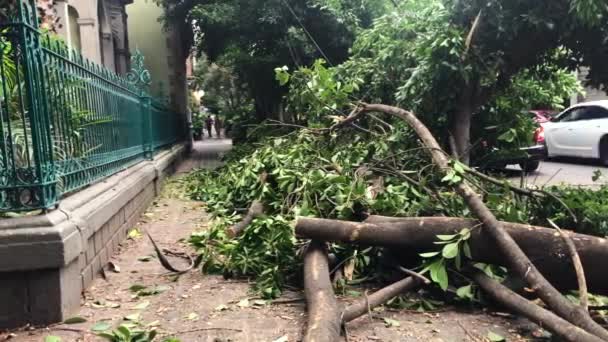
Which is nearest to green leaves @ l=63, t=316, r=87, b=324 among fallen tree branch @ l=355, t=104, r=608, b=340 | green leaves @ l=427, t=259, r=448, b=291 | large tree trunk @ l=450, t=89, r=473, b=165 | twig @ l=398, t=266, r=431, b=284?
twig @ l=398, t=266, r=431, b=284

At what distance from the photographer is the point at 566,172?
11422 millimetres

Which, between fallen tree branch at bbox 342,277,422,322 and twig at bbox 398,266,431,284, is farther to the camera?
twig at bbox 398,266,431,284

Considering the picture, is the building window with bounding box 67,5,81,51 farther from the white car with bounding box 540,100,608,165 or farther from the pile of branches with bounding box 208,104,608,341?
the pile of branches with bounding box 208,104,608,341

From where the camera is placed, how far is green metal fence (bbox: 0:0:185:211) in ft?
10.5

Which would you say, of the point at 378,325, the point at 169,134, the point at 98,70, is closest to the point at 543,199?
the point at 378,325

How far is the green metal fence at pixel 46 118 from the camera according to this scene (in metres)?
3.20

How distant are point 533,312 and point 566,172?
964 cm

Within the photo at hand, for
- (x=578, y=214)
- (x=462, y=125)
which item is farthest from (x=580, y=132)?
(x=578, y=214)

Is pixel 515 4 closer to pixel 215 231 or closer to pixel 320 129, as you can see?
pixel 320 129

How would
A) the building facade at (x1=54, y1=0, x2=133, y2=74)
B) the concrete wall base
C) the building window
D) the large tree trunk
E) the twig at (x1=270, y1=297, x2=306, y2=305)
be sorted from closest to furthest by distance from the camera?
the concrete wall base → the twig at (x1=270, y1=297, x2=306, y2=305) → the large tree trunk → the building facade at (x1=54, y1=0, x2=133, y2=74) → the building window

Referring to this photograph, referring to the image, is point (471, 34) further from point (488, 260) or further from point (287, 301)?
point (287, 301)

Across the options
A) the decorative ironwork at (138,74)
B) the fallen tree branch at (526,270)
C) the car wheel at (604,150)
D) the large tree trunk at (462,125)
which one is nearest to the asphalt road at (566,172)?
the car wheel at (604,150)

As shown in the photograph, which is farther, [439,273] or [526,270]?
[439,273]

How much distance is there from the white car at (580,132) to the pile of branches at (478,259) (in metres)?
9.54
